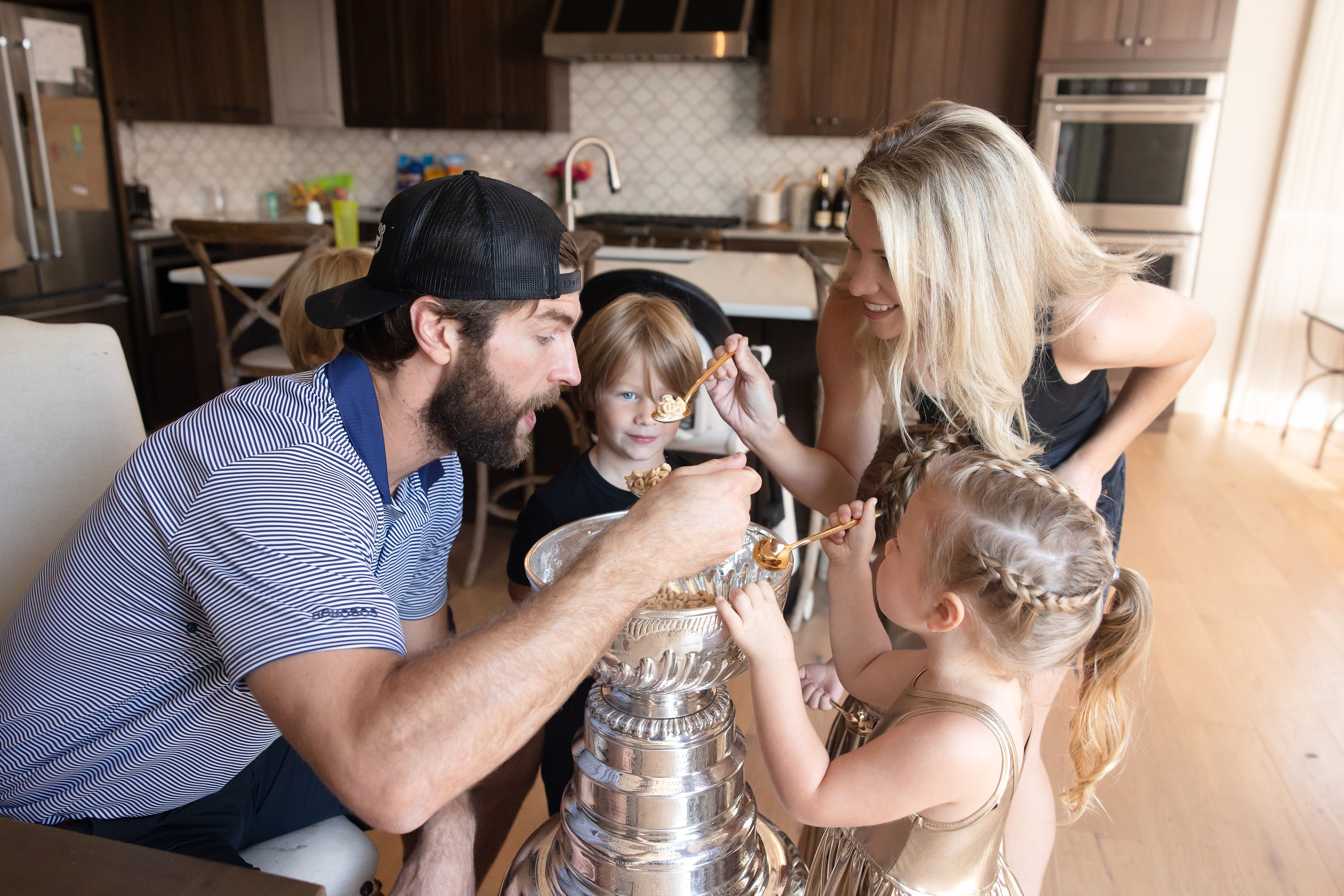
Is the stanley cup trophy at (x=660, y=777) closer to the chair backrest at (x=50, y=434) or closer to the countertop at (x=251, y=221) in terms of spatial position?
the chair backrest at (x=50, y=434)

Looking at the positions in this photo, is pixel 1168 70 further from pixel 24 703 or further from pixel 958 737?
pixel 24 703

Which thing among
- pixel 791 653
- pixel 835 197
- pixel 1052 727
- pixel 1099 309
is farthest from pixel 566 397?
pixel 835 197

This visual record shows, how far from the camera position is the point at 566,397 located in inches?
106

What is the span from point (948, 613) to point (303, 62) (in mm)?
5379

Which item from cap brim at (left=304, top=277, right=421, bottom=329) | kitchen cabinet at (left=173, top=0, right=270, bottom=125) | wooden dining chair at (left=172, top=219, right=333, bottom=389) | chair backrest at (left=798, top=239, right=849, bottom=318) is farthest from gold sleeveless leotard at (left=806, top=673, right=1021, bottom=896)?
kitchen cabinet at (left=173, top=0, right=270, bottom=125)

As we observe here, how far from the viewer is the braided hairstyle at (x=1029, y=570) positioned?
894mm

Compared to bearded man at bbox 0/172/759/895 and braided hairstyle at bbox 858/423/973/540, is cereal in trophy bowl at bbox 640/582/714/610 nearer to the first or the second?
bearded man at bbox 0/172/759/895

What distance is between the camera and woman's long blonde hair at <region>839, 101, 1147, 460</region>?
1081 millimetres

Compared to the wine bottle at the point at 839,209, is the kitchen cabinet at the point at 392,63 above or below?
above

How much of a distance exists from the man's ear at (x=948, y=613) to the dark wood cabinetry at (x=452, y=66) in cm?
461

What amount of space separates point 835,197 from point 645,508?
13.9ft

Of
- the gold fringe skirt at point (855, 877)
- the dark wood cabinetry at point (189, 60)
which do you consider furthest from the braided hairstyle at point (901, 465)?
the dark wood cabinetry at point (189, 60)

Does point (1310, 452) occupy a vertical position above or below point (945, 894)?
below

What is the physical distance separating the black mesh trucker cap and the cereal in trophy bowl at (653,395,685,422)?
0.23 metres
